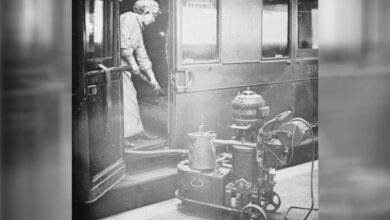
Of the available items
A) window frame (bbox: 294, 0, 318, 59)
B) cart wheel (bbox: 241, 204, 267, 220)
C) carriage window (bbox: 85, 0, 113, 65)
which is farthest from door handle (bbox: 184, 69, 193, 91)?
cart wheel (bbox: 241, 204, 267, 220)

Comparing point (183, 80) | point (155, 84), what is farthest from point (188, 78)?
point (155, 84)

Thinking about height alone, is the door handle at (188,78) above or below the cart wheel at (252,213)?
above

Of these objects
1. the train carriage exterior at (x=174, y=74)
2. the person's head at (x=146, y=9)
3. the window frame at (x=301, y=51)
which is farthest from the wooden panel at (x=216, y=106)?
the person's head at (x=146, y=9)

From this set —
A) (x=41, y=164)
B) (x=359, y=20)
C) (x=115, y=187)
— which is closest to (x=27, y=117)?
(x=41, y=164)

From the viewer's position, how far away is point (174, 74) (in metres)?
1.68

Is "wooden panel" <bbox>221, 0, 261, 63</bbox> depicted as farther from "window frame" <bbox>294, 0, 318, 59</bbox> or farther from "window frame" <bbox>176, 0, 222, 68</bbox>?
"window frame" <bbox>294, 0, 318, 59</bbox>

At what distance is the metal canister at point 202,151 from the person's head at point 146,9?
0.50 meters

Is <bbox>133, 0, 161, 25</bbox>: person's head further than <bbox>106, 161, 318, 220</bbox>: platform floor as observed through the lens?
Yes

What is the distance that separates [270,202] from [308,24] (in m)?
0.69

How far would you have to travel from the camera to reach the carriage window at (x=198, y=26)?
1612mm

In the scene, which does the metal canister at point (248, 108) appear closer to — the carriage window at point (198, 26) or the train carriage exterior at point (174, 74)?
the train carriage exterior at point (174, 74)

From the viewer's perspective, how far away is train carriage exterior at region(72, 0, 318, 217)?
1.62 meters

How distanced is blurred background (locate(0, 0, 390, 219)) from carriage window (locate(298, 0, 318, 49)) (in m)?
0.06

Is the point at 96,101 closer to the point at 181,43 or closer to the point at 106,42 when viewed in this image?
the point at 106,42
